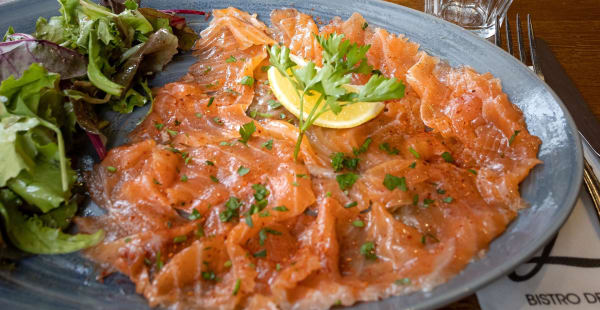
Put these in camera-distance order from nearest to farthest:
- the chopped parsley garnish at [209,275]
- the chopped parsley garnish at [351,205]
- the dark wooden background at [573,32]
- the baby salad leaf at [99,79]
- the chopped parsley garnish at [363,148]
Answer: the chopped parsley garnish at [209,275] < the chopped parsley garnish at [351,205] < the chopped parsley garnish at [363,148] < the baby salad leaf at [99,79] < the dark wooden background at [573,32]

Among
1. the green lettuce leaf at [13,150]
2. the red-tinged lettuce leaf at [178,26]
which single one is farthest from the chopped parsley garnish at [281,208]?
the red-tinged lettuce leaf at [178,26]

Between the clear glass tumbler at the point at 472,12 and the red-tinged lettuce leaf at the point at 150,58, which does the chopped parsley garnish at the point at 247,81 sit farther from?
the clear glass tumbler at the point at 472,12

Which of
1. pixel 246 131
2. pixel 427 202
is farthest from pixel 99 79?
pixel 427 202

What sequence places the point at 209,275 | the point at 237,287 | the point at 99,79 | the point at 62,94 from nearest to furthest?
1. the point at 237,287
2. the point at 209,275
3. the point at 62,94
4. the point at 99,79

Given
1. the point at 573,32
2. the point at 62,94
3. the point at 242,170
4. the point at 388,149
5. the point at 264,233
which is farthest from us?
the point at 573,32

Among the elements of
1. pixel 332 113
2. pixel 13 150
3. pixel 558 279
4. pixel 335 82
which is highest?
pixel 335 82

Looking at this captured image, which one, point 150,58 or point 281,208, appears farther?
point 150,58

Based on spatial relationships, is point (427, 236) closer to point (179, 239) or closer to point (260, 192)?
point (260, 192)
